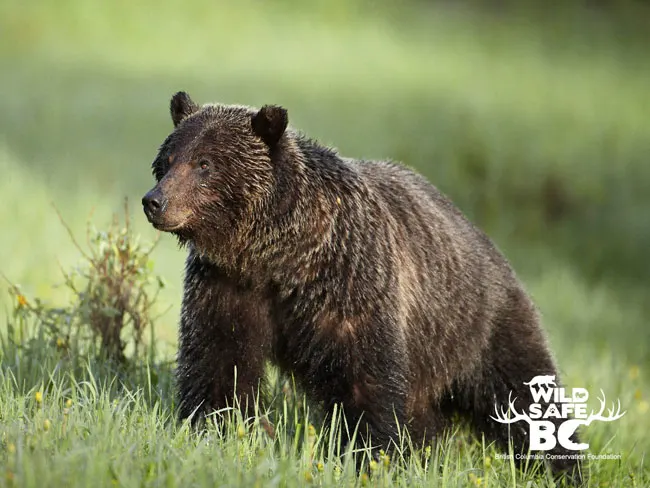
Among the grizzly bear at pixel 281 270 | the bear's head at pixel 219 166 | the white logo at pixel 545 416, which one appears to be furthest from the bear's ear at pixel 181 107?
the white logo at pixel 545 416

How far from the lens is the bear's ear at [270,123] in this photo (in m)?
5.58

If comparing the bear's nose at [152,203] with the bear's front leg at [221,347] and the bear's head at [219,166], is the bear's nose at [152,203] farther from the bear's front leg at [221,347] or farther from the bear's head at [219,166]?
the bear's front leg at [221,347]

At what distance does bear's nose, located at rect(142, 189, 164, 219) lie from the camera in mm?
5211

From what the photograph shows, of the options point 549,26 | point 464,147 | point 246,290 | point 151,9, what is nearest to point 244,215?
point 246,290

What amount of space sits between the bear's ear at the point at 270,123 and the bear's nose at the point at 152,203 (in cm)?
74

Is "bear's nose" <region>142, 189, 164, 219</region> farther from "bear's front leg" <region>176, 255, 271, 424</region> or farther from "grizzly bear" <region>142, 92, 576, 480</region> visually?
"bear's front leg" <region>176, 255, 271, 424</region>

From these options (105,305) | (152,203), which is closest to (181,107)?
(152,203)

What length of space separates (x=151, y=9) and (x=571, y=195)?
10.7 meters

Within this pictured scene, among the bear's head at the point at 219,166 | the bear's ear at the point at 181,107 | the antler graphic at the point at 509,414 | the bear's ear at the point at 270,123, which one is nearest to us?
the bear's head at the point at 219,166

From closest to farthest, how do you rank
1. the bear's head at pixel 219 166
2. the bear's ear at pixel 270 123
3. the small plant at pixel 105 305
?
the bear's head at pixel 219 166 < the bear's ear at pixel 270 123 < the small plant at pixel 105 305

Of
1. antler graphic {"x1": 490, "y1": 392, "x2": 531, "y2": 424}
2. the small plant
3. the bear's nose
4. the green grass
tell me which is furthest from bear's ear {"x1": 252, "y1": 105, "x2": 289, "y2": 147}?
antler graphic {"x1": 490, "y1": 392, "x2": 531, "y2": 424}

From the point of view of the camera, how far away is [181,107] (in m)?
5.95

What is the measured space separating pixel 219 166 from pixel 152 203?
1.68ft

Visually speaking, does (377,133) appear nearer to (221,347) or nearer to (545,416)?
(545,416)
